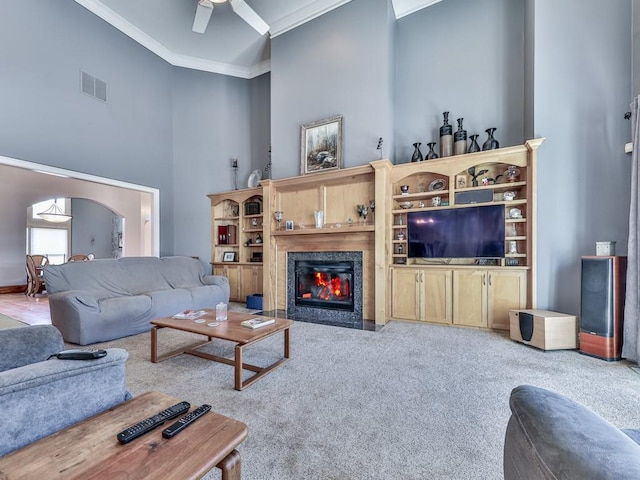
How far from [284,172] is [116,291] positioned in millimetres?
3075

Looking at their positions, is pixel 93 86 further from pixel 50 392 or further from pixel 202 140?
pixel 50 392

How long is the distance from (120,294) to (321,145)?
12.0ft

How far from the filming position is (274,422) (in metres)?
1.72

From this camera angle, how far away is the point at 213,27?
496 cm

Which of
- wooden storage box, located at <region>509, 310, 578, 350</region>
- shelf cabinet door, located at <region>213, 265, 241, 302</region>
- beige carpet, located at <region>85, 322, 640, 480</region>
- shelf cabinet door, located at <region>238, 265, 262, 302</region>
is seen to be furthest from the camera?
shelf cabinet door, located at <region>213, 265, 241, 302</region>

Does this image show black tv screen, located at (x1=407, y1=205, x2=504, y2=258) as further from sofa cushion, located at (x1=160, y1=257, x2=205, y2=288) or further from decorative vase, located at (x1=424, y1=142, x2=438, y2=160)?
sofa cushion, located at (x1=160, y1=257, x2=205, y2=288)

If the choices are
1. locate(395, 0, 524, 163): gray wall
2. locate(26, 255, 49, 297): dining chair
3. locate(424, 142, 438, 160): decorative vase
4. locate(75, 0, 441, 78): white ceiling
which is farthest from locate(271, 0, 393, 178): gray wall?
locate(26, 255, 49, 297): dining chair

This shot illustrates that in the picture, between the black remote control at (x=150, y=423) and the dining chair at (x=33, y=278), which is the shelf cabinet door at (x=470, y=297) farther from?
the dining chair at (x=33, y=278)

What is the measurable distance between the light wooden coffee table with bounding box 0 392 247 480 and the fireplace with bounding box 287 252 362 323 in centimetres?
334

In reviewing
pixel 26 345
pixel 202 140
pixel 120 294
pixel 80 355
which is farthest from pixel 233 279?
pixel 80 355

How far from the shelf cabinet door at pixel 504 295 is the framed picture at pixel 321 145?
2.68 metres

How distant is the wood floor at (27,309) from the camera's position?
13.9ft

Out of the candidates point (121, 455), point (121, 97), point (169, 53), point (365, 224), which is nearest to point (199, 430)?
point (121, 455)

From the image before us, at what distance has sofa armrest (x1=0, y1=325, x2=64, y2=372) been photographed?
122 cm
